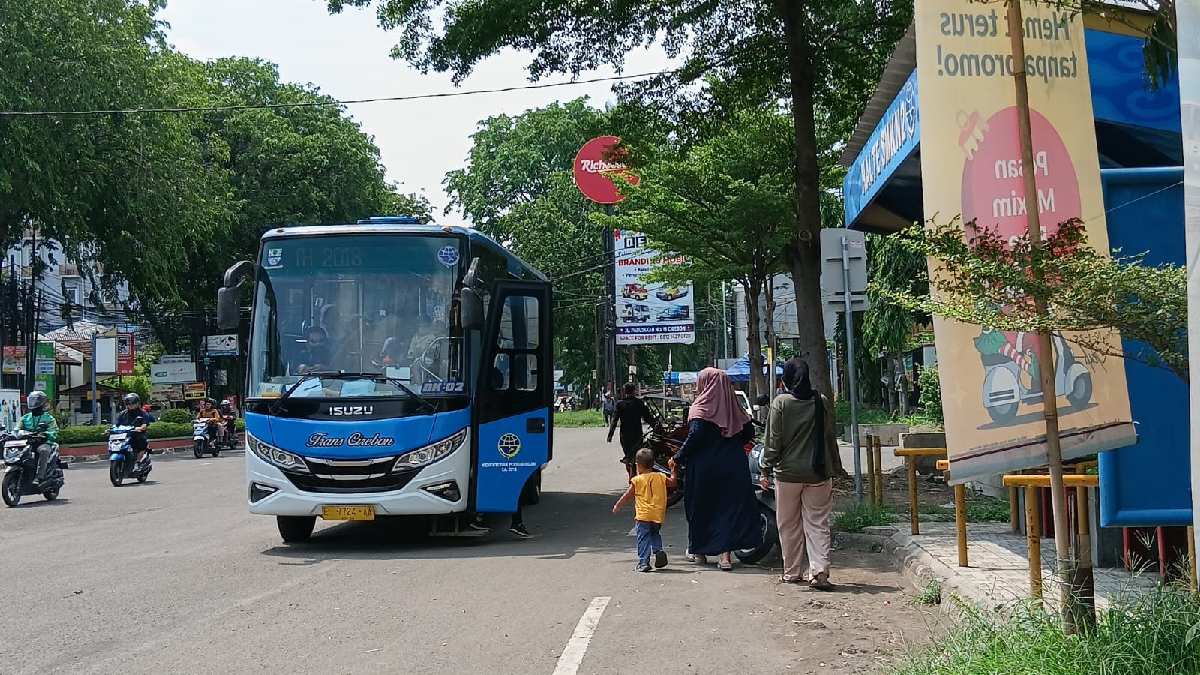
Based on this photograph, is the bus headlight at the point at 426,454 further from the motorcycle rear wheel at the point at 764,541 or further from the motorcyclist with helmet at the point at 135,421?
the motorcyclist with helmet at the point at 135,421

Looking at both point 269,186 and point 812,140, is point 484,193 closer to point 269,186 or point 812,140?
point 269,186

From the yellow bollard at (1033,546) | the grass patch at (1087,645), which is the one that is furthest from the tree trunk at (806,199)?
the grass patch at (1087,645)

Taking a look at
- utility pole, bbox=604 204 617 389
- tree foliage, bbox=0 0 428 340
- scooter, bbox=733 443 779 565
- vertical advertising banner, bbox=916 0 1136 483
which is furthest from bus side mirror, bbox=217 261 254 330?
utility pole, bbox=604 204 617 389

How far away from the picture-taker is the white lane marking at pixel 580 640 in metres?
6.02

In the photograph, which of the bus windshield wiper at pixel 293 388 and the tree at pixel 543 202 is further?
the tree at pixel 543 202

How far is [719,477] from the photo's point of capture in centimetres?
957

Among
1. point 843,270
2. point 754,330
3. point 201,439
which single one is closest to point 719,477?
point 843,270

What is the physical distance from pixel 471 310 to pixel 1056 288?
614 centimetres

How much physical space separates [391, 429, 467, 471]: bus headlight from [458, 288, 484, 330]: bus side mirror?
3.91 ft

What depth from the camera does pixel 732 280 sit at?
30688 millimetres

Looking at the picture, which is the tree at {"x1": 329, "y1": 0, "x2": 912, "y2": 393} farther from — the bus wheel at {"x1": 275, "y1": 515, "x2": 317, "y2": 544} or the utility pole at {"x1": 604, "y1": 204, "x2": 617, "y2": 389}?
the utility pole at {"x1": 604, "y1": 204, "x2": 617, "y2": 389}

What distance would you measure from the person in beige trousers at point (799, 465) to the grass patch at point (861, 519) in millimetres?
2231

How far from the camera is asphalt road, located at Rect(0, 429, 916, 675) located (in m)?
6.27

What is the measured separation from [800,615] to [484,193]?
4755 centimetres
